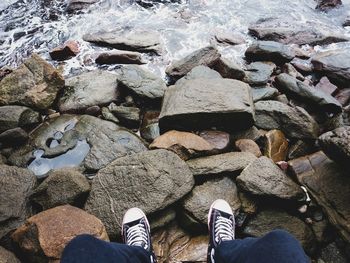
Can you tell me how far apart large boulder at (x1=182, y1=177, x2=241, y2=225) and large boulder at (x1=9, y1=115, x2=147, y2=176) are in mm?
1009

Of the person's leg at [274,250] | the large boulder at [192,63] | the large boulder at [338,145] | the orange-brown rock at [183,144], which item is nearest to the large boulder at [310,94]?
the large boulder at [192,63]

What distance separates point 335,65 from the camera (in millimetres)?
5520

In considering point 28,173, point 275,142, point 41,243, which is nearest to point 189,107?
point 275,142

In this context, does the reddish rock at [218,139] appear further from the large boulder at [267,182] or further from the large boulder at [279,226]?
the large boulder at [279,226]

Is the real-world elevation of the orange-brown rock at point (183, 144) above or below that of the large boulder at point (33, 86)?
below

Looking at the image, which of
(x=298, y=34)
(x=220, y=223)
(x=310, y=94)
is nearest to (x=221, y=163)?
(x=220, y=223)

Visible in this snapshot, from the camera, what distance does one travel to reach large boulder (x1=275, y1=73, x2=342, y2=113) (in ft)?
15.0

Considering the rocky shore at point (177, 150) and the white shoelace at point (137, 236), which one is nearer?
the white shoelace at point (137, 236)

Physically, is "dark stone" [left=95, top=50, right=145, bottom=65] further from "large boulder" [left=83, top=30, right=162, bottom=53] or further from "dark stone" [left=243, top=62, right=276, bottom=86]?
"dark stone" [left=243, top=62, right=276, bottom=86]

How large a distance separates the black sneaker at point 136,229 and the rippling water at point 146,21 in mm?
3208

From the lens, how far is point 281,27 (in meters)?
7.05

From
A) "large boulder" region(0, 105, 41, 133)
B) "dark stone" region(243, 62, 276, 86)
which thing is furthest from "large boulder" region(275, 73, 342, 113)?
"large boulder" region(0, 105, 41, 133)

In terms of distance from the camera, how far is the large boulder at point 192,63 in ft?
17.7

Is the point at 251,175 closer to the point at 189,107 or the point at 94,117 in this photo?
the point at 189,107
